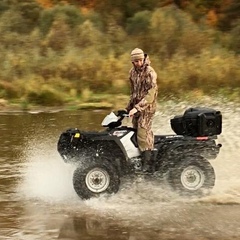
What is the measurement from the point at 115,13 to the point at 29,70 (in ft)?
45.5

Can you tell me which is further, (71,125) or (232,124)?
(71,125)

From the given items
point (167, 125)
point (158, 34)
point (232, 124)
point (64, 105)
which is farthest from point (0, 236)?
point (158, 34)

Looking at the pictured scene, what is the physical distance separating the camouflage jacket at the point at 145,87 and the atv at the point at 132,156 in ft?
0.97

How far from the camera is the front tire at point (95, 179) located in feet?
27.8

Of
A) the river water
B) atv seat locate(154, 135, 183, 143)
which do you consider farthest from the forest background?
atv seat locate(154, 135, 183, 143)

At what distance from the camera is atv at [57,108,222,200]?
8.53m

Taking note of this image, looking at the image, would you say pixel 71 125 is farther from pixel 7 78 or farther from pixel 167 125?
pixel 7 78

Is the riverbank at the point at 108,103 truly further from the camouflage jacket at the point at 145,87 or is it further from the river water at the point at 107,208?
the camouflage jacket at the point at 145,87

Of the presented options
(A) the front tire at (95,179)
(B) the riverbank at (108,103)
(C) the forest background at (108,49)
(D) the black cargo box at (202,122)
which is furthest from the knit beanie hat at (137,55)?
(C) the forest background at (108,49)

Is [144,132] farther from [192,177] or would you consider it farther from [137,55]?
[137,55]

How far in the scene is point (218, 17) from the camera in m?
39.0

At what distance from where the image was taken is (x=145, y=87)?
29.1ft

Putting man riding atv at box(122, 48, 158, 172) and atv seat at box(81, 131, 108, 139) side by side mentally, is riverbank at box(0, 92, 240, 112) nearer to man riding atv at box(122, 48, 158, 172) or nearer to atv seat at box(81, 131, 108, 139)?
man riding atv at box(122, 48, 158, 172)

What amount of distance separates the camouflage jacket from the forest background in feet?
35.9
